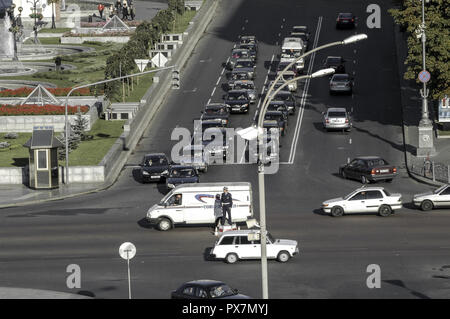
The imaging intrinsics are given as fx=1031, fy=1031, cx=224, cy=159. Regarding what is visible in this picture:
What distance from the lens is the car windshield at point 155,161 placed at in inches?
2404

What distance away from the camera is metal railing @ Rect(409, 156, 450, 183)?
57.3 meters

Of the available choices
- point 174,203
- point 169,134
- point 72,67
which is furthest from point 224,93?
point 174,203

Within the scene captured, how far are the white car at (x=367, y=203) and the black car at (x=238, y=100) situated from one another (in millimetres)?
30020

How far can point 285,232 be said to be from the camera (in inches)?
1757

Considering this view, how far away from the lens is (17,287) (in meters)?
36.7

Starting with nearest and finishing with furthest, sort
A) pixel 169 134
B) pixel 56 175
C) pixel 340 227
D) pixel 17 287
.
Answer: pixel 17 287
pixel 340 227
pixel 56 175
pixel 169 134

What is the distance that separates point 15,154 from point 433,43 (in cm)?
2850

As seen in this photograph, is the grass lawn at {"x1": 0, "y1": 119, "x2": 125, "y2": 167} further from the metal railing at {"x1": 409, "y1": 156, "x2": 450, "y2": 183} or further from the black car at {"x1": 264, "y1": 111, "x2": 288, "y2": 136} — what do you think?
the metal railing at {"x1": 409, "y1": 156, "x2": 450, "y2": 183}

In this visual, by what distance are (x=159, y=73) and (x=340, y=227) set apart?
4379 centimetres

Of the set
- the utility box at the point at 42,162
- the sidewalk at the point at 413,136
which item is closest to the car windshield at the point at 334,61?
the sidewalk at the point at 413,136

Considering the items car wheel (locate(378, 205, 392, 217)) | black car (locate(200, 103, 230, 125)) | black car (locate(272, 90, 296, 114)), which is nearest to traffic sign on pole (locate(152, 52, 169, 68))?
black car (locate(200, 103, 230, 125))

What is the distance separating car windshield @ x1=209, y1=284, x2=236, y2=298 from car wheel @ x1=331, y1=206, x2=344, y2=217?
676 inches

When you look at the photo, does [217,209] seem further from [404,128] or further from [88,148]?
[404,128]
